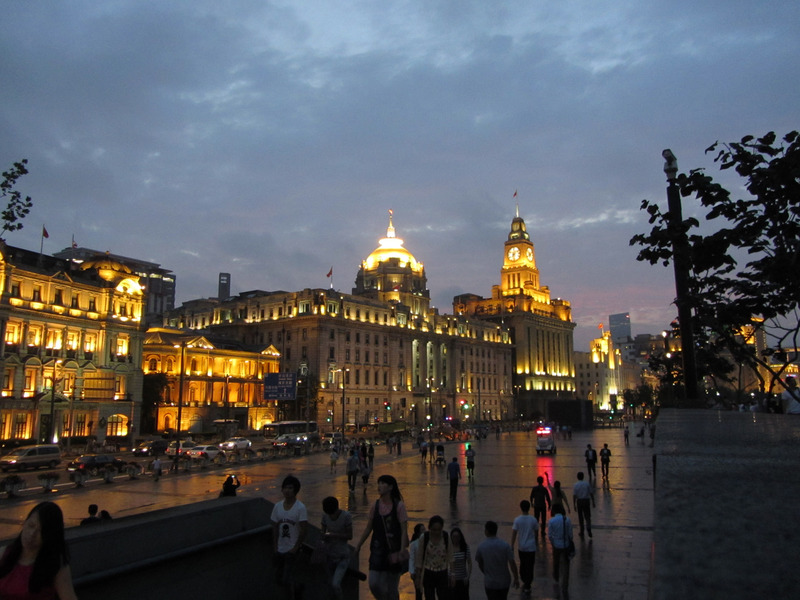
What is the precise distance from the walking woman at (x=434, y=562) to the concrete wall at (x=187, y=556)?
105 centimetres

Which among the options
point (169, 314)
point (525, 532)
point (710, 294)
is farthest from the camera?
point (169, 314)

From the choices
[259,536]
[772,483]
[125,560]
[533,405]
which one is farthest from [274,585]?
[533,405]

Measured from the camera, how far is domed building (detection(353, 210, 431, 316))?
11531 centimetres

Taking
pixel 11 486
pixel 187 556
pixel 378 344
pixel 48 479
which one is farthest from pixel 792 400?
pixel 378 344

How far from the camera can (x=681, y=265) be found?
47.9ft

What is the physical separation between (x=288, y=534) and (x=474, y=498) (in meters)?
16.2

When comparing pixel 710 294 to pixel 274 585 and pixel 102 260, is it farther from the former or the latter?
pixel 102 260

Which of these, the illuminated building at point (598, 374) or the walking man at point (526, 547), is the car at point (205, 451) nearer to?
the walking man at point (526, 547)

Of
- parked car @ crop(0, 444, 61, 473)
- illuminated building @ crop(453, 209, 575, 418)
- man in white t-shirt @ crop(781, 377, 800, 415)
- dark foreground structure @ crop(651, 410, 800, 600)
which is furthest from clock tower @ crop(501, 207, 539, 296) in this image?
dark foreground structure @ crop(651, 410, 800, 600)

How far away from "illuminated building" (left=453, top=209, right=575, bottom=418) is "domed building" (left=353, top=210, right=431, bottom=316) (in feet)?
87.7

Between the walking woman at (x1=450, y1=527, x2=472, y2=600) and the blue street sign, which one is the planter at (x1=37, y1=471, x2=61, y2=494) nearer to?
the walking woman at (x1=450, y1=527, x2=472, y2=600)

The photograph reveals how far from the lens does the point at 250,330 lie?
98.2m

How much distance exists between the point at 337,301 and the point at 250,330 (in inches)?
607

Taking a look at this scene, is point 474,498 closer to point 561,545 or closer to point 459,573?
point 561,545
